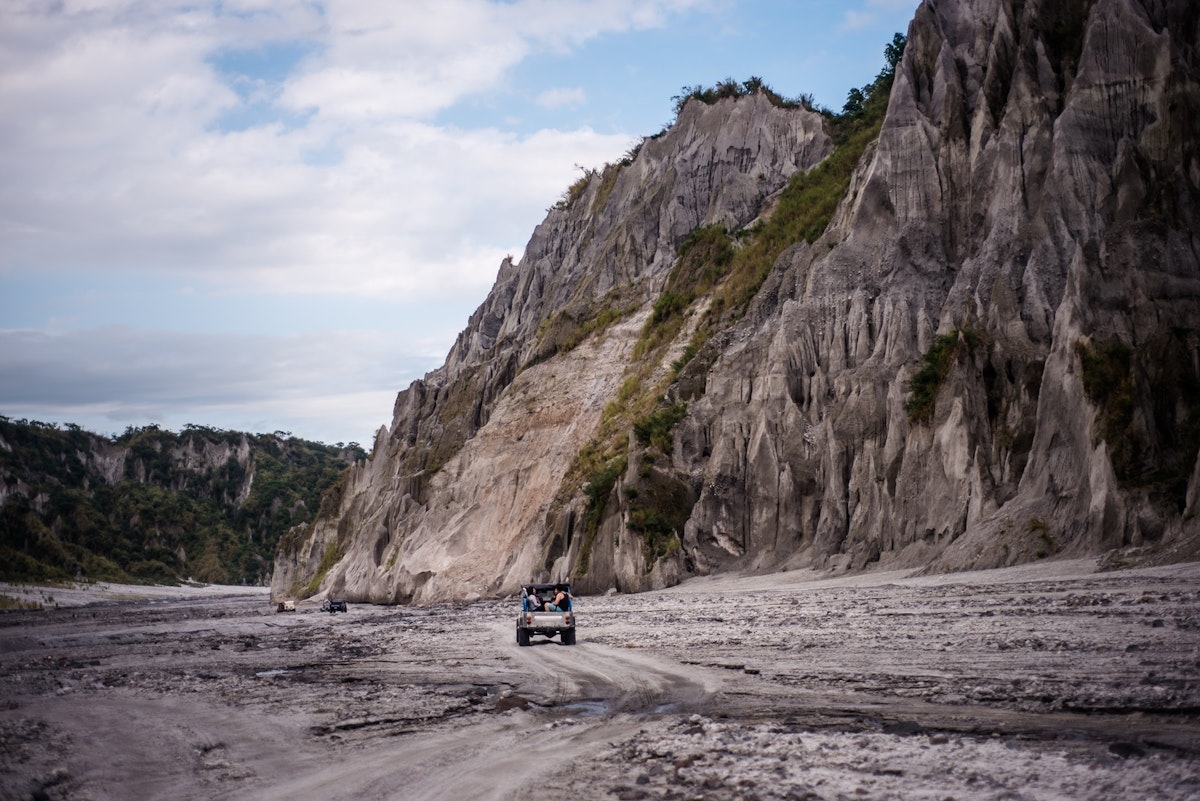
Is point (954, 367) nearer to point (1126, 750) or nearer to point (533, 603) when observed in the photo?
point (533, 603)

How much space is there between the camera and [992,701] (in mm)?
11859

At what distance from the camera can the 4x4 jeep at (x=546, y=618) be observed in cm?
2538

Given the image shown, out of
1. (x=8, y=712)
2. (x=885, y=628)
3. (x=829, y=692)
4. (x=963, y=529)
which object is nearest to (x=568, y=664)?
(x=885, y=628)

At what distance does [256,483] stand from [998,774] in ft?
611

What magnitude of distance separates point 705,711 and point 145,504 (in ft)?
535

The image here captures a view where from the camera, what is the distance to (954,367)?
35375mm

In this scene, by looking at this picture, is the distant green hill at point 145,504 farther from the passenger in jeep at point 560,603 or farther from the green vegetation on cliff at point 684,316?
the passenger in jeep at point 560,603

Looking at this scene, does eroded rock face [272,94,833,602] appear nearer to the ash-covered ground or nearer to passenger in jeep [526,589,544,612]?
passenger in jeep [526,589,544,612]

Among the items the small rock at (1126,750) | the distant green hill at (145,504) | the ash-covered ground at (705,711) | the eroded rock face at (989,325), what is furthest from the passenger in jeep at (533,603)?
the distant green hill at (145,504)

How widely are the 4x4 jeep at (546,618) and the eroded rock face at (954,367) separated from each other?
473 inches

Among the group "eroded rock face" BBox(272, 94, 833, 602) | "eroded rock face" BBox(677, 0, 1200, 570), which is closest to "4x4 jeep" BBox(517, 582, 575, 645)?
"eroded rock face" BBox(677, 0, 1200, 570)

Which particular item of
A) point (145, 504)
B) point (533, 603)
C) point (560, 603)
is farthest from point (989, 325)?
point (145, 504)

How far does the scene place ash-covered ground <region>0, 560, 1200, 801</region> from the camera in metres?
9.05

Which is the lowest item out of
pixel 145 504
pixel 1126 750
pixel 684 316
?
pixel 1126 750
